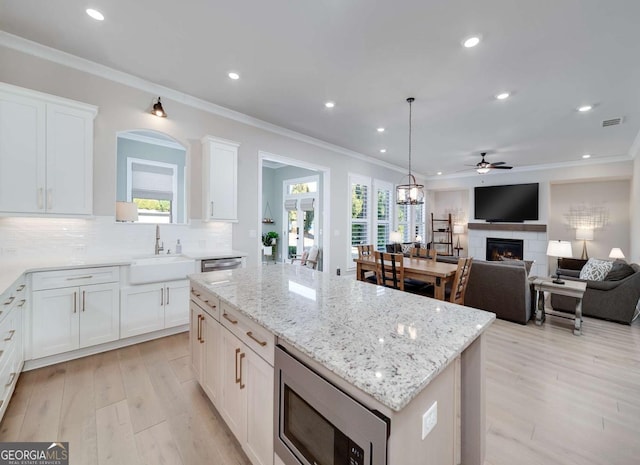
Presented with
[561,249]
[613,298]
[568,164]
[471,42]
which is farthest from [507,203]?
[471,42]

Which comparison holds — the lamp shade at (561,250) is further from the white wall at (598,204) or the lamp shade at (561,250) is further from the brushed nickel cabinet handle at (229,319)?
the brushed nickel cabinet handle at (229,319)

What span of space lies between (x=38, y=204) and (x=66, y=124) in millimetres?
820

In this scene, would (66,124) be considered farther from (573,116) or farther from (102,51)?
(573,116)

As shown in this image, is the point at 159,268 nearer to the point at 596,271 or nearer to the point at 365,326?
the point at 365,326

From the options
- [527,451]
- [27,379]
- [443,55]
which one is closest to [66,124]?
[27,379]

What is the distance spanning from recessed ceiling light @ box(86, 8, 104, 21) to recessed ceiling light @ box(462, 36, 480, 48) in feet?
10.1

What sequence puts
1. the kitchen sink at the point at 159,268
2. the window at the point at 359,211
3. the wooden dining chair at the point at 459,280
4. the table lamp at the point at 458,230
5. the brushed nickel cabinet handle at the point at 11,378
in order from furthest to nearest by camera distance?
the table lamp at the point at 458,230
the window at the point at 359,211
the wooden dining chair at the point at 459,280
the kitchen sink at the point at 159,268
the brushed nickel cabinet handle at the point at 11,378

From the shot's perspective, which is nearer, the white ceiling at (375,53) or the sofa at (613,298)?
the white ceiling at (375,53)

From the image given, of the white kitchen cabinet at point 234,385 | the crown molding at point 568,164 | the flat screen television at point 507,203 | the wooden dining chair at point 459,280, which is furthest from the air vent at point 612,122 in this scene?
the white kitchen cabinet at point 234,385

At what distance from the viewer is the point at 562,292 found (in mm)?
3525

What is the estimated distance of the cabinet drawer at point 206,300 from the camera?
1821 millimetres

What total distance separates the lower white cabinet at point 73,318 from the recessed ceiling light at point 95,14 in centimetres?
236

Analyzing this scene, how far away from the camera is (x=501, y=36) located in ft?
7.62

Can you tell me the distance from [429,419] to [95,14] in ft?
11.5
